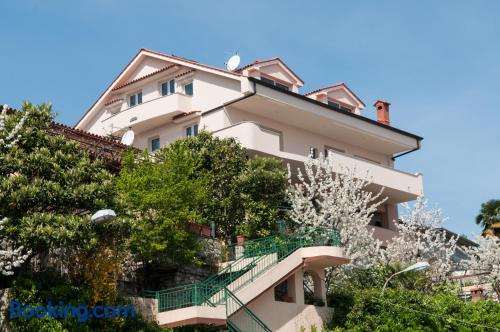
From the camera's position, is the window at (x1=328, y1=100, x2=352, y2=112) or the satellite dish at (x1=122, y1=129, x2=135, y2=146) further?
the window at (x1=328, y1=100, x2=352, y2=112)

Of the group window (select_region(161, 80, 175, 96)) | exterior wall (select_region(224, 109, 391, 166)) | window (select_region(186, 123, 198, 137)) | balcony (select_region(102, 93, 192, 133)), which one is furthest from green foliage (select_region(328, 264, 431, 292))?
window (select_region(161, 80, 175, 96))

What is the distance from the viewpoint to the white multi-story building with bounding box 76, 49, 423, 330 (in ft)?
128

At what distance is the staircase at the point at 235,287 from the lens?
25.5 m

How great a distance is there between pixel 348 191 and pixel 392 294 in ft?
25.4

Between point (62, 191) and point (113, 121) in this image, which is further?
point (113, 121)

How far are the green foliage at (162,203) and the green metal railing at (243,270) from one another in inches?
60.8

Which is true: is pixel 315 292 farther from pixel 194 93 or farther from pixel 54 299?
pixel 194 93

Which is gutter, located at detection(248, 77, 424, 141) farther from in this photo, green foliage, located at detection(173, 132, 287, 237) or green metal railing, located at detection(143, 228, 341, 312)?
green metal railing, located at detection(143, 228, 341, 312)

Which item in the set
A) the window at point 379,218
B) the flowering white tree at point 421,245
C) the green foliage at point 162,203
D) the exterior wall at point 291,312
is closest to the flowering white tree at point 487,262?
the flowering white tree at point 421,245

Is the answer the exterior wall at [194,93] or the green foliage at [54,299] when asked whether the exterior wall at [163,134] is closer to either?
the exterior wall at [194,93]

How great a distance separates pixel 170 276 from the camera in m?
29.5

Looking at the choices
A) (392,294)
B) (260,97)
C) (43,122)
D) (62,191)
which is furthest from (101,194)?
(260,97)

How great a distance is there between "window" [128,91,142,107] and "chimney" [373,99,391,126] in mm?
13664

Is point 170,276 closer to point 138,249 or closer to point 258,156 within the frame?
point 138,249
